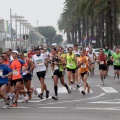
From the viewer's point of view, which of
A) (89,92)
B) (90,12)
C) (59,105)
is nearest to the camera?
(59,105)

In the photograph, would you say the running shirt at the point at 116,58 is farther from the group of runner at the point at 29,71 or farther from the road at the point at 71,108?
the road at the point at 71,108

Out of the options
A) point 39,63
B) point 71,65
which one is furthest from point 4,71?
point 71,65

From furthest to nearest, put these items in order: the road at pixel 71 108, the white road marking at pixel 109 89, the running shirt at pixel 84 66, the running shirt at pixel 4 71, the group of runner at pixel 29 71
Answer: the white road marking at pixel 109 89 → the running shirt at pixel 84 66 → the group of runner at pixel 29 71 → the running shirt at pixel 4 71 → the road at pixel 71 108

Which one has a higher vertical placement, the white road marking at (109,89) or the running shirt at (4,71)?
the running shirt at (4,71)

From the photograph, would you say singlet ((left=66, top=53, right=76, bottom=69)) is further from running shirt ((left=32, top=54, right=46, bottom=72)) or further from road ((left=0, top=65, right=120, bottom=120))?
running shirt ((left=32, top=54, right=46, bottom=72))

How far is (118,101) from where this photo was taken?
17000mm

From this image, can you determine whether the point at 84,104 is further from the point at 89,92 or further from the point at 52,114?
the point at 89,92

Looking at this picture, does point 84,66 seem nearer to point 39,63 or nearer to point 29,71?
point 39,63

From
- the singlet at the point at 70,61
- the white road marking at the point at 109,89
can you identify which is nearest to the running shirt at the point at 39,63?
the singlet at the point at 70,61

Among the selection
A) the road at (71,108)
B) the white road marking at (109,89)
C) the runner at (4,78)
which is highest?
the runner at (4,78)

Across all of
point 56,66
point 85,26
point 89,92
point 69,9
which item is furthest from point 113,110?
point 85,26

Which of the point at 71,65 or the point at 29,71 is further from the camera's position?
the point at 71,65

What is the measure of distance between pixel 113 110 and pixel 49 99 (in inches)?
171

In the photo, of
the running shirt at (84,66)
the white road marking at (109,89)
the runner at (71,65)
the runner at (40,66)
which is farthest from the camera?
the runner at (71,65)
